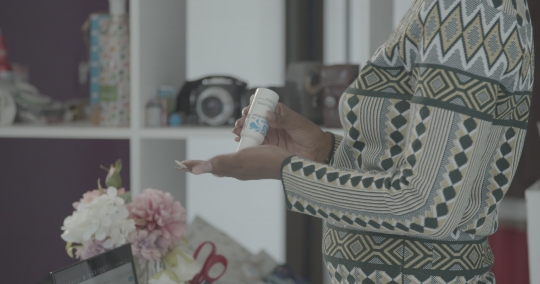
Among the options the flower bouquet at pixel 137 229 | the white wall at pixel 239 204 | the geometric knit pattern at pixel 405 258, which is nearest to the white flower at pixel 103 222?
the flower bouquet at pixel 137 229

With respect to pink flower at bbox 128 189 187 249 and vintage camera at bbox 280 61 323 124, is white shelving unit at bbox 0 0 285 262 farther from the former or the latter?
pink flower at bbox 128 189 187 249

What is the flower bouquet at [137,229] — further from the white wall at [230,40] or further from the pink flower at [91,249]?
the white wall at [230,40]

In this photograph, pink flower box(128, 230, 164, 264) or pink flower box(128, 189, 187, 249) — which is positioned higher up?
pink flower box(128, 189, 187, 249)

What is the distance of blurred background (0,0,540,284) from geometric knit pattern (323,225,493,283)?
105 centimetres

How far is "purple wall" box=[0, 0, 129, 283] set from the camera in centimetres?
217

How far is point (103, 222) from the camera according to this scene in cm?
118

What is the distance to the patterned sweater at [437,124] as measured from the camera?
74 cm

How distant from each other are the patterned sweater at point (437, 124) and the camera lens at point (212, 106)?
2.75ft

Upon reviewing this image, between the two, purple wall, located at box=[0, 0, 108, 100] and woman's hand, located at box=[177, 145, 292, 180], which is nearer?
woman's hand, located at box=[177, 145, 292, 180]

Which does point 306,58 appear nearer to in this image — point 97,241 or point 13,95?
point 13,95

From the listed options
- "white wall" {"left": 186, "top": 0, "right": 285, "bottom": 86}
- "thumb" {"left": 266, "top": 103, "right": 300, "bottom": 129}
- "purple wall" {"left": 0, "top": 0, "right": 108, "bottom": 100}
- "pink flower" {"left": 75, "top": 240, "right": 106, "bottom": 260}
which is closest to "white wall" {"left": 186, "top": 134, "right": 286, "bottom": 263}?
"white wall" {"left": 186, "top": 0, "right": 285, "bottom": 86}

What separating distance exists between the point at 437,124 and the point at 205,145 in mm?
1681

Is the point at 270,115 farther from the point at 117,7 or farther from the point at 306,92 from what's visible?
the point at 117,7

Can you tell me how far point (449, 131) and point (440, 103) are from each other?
34mm
